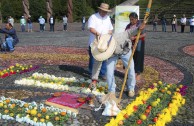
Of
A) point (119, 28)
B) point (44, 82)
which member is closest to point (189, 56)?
point (119, 28)

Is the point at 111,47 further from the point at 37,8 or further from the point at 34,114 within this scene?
the point at 37,8

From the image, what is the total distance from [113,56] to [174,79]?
3.12m

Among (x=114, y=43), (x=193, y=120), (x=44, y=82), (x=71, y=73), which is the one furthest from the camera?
(x=71, y=73)

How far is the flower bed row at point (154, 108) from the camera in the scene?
17.7ft

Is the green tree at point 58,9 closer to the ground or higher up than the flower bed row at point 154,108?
higher up

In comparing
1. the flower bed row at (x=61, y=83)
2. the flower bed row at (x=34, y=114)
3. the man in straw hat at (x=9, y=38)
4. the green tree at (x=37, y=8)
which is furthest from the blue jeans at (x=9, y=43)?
the green tree at (x=37, y=8)

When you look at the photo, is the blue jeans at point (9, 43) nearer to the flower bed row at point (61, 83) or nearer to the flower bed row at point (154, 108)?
the flower bed row at point (61, 83)

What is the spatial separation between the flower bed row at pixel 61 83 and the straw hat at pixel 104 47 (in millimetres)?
1277

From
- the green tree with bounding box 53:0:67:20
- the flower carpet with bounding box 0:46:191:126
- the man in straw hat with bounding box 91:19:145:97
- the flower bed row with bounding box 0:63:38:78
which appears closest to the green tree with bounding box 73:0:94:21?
the green tree with bounding box 53:0:67:20

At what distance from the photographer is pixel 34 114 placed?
5609 mm

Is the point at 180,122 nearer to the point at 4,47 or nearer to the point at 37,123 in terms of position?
the point at 37,123

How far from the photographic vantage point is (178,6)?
151 feet

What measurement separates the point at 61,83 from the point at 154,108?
117 inches

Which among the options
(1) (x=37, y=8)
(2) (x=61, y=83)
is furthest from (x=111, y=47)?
(1) (x=37, y=8)
